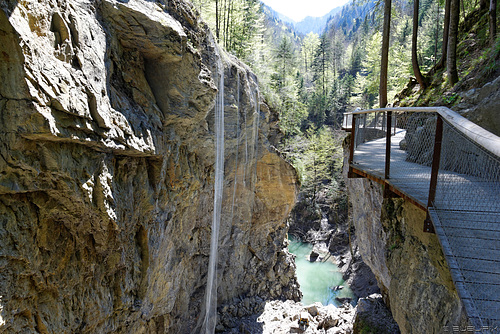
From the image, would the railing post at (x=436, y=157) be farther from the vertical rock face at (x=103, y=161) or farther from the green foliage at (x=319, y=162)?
the green foliage at (x=319, y=162)

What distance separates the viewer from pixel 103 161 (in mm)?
5496

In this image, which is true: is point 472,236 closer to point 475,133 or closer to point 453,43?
point 475,133

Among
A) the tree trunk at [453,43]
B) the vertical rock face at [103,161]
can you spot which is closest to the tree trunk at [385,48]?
the tree trunk at [453,43]

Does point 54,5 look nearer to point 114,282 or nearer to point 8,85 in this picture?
point 8,85

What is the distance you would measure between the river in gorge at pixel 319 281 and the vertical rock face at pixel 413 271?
1130cm

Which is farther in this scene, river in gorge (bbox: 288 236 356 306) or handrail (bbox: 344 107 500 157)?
river in gorge (bbox: 288 236 356 306)

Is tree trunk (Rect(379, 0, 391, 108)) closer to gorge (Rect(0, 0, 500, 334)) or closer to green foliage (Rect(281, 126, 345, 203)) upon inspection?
gorge (Rect(0, 0, 500, 334))

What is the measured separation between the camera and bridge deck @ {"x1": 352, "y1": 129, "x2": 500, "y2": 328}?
2104 millimetres

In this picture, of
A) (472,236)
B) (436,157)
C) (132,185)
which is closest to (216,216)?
(132,185)

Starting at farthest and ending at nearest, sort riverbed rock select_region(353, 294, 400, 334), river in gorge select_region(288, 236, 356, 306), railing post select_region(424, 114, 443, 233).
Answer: river in gorge select_region(288, 236, 356, 306), riverbed rock select_region(353, 294, 400, 334), railing post select_region(424, 114, 443, 233)

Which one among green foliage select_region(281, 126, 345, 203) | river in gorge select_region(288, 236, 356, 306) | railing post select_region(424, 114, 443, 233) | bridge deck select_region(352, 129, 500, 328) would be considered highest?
railing post select_region(424, 114, 443, 233)

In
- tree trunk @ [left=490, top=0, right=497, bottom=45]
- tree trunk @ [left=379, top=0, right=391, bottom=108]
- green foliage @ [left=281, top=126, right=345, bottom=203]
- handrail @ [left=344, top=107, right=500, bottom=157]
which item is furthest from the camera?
green foliage @ [left=281, top=126, right=345, bottom=203]

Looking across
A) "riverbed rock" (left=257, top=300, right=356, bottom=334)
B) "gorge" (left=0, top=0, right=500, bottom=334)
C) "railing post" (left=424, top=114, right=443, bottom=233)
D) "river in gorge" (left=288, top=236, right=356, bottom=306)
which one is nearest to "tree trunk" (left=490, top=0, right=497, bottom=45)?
"gorge" (left=0, top=0, right=500, bottom=334)

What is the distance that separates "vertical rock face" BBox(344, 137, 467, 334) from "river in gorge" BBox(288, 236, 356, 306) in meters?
11.3
